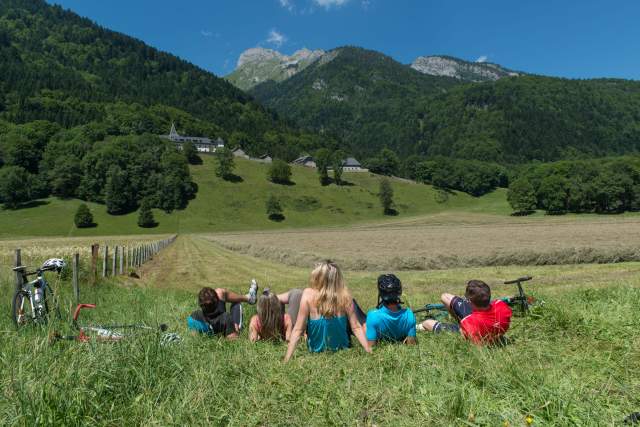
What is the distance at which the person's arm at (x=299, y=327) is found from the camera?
204 inches

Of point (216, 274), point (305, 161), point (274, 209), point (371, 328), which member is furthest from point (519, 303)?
point (305, 161)

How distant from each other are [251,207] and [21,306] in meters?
102

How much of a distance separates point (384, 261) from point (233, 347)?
19540 mm

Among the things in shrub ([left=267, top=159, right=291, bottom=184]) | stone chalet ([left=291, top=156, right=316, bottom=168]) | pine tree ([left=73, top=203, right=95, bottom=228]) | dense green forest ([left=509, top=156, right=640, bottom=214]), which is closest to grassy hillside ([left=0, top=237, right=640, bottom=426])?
pine tree ([left=73, top=203, right=95, bottom=228])

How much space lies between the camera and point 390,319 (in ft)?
19.2

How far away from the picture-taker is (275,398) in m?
3.63

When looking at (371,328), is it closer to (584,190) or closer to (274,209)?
(274,209)

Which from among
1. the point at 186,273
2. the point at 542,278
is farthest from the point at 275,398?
the point at 186,273

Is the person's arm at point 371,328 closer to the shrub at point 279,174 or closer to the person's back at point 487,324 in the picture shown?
the person's back at point 487,324

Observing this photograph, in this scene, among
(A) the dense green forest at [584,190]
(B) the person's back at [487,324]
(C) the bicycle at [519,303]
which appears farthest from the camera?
(A) the dense green forest at [584,190]

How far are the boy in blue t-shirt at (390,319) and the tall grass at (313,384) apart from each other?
0.71 meters

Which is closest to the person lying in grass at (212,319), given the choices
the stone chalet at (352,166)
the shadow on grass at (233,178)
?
the shadow on grass at (233,178)

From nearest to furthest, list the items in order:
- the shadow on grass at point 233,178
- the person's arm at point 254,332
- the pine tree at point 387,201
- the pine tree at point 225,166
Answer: the person's arm at point 254,332, the pine tree at point 387,201, the pine tree at point 225,166, the shadow on grass at point 233,178

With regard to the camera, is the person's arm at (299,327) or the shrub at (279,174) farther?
the shrub at (279,174)
